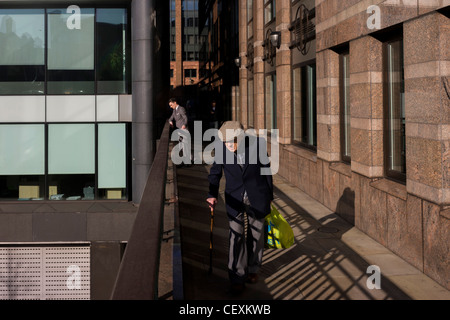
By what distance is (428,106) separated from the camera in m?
6.65

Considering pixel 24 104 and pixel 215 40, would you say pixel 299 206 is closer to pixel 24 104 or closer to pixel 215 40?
pixel 24 104

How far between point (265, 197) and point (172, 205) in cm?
268

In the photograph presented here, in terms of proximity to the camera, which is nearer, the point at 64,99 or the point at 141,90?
the point at 141,90

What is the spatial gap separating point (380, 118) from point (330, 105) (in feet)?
8.44

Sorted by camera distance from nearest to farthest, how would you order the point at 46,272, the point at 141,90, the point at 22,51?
the point at 46,272
the point at 141,90
the point at 22,51

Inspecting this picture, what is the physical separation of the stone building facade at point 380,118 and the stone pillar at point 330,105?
0.02 metres

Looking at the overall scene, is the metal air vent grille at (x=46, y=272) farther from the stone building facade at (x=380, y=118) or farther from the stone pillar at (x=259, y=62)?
the stone pillar at (x=259, y=62)

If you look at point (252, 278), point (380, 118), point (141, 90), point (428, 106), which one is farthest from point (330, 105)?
point (141, 90)

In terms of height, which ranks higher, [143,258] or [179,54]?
[179,54]

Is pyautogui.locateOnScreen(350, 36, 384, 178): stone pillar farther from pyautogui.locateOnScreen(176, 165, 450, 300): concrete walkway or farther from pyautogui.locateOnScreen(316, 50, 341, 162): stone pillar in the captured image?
pyautogui.locateOnScreen(316, 50, 341, 162): stone pillar

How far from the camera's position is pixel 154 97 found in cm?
1916

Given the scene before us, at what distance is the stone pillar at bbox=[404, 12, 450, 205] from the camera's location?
6.32 meters

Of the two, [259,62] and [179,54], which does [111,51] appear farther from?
[179,54]

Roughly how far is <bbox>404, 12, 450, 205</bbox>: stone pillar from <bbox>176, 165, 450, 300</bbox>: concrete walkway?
1182 millimetres
